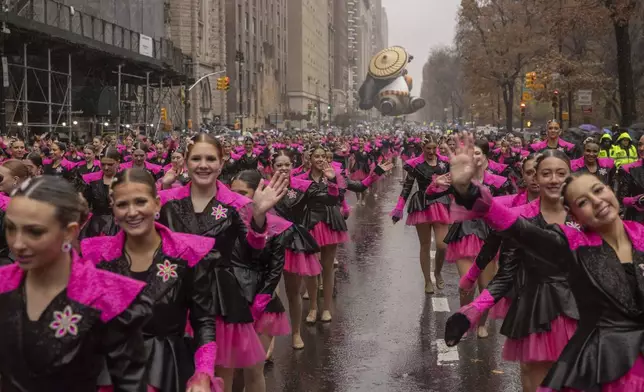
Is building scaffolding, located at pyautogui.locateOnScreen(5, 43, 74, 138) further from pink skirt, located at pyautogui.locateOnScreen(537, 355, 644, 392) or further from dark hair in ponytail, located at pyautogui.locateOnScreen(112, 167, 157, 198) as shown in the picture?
pink skirt, located at pyautogui.locateOnScreen(537, 355, 644, 392)

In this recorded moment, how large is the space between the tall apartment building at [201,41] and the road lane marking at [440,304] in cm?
5047

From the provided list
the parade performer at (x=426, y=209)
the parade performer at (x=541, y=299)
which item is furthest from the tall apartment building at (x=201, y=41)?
the parade performer at (x=541, y=299)

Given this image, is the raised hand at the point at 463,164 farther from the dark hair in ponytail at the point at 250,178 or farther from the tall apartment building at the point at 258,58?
the tall apartment building at the point at 258,58

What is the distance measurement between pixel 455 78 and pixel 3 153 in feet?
384

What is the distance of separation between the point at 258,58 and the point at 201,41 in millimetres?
32993

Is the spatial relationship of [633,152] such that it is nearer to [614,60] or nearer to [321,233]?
[321,233]

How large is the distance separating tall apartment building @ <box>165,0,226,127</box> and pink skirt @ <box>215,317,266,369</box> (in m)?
55.5

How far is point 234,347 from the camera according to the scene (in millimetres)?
4992

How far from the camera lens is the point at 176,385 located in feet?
12.2

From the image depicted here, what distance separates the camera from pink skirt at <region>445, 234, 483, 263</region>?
8.93 metres

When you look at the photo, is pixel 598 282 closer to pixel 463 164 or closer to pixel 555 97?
pixel 463 164

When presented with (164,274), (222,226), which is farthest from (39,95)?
(164,274)

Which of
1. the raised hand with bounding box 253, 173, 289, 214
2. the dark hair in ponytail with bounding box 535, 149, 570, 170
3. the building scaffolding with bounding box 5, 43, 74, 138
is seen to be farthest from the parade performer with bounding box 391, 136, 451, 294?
the building scaffolding with bounding box 5, 43, 74, 138

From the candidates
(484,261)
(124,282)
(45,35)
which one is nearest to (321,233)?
(484,261)
